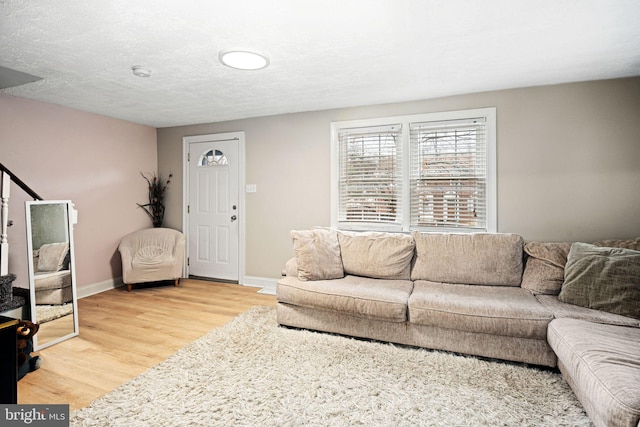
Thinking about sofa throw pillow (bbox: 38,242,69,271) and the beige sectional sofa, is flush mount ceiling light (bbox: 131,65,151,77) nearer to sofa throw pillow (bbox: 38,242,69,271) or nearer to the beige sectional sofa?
sofa throw pillow (bbox: 38,242,69,271)

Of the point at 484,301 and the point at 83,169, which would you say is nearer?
the point at 484,301

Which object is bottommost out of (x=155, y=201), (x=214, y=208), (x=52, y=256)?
(x=52, y=256)

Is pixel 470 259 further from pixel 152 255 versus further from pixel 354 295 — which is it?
pixel 152 255

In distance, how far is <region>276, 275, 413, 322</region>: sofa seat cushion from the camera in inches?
102

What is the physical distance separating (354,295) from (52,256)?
8.88 ft

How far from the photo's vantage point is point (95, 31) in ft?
6.89

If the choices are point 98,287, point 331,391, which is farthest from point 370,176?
point 98,287

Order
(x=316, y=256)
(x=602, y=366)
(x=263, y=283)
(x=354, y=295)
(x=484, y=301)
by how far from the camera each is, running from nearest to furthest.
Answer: (x=602, y=366), (x=484, y=301), (x=354, y=295), (x=316, y=256), (x=263, y=283)

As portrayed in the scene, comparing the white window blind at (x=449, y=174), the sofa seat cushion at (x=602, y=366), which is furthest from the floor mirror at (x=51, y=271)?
the sofa seat cushion at (x=602, y=366)

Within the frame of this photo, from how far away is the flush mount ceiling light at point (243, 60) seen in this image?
2439 mm

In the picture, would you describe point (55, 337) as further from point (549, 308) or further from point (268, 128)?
point (549, 308)

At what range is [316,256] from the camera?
312 cm

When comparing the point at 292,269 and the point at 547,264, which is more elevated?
the point at 547,264

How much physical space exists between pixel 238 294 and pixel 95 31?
9.92 ft
